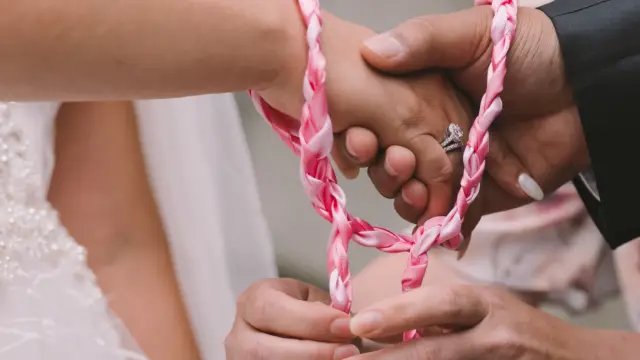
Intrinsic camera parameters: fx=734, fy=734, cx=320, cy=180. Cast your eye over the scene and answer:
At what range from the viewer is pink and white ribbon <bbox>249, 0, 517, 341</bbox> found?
46cm

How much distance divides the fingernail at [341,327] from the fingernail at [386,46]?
185mm

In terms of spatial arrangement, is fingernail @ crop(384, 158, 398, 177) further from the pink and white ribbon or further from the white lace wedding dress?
the white lace wedding dress

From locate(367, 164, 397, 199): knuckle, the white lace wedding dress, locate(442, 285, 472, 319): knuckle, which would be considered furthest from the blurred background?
locate(442, 285, 472, 319): knuckle

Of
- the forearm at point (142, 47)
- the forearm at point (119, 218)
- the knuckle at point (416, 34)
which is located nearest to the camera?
the forearm at point (142, 47)

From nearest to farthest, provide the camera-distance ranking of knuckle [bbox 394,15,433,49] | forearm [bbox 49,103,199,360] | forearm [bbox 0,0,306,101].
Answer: forearm [bbox 0,0,306,101]
knuckle [bbox 394,15,433,49]
forearm [bbox 49,103,199,360]

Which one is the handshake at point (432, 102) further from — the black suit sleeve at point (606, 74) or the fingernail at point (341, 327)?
the fingernail at point (341, 327)

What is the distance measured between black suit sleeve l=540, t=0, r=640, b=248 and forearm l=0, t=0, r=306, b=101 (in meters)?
0.20

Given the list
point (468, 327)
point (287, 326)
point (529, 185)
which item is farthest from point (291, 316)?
point (529, 185)

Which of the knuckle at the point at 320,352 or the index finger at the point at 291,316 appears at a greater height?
the index finger at the point at 291,316

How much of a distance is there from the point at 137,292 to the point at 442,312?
0.33 meters

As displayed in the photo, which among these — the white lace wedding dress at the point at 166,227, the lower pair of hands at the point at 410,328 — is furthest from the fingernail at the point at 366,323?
the white lace wedding dress at the point at 166,227

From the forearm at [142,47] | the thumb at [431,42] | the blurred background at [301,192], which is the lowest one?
the blurred background at [301,192]

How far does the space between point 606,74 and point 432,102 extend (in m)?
0.13

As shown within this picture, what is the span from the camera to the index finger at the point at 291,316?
1.48 ft
